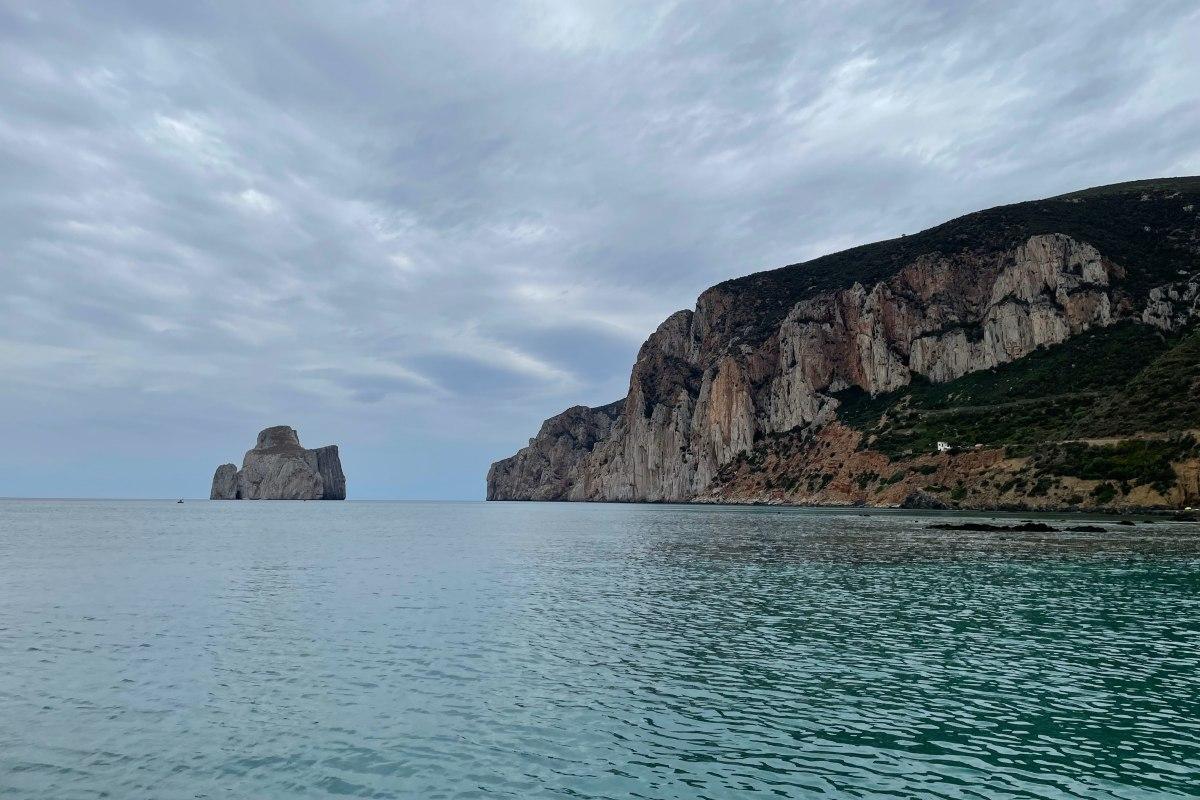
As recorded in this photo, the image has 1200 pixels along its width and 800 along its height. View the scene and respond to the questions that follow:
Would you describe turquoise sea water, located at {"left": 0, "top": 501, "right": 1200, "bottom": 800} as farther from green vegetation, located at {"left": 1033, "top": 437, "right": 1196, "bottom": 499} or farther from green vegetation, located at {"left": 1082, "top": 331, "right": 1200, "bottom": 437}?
green vegetation, located at {"left": 1082, "top": 331, "right": 1200, "bottom": 437}

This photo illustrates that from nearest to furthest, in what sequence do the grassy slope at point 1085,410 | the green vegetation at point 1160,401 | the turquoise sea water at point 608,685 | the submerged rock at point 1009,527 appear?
the turquoise sea water at point 608,685, the submerged rock at point 1009,527, the green vegetation at point 1160,401, the grassy slope at point 1085,410

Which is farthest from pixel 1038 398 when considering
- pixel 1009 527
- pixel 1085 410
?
pixel 1009 527

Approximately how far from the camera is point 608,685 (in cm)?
2452

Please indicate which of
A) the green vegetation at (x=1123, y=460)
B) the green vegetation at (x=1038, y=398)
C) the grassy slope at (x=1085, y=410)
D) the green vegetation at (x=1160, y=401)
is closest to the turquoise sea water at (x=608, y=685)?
the green vegetation at (x=1123, y=460)

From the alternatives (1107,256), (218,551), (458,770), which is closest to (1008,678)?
(458,770)

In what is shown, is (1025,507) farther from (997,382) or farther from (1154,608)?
(1154,608)

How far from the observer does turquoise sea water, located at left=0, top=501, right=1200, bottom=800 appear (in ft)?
Answer: 55.2

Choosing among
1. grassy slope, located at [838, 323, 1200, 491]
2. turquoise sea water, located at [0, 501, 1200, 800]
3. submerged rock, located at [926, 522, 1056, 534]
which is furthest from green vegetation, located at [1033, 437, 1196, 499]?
turquoise sea water, located at [0, 501, 1200, 800]

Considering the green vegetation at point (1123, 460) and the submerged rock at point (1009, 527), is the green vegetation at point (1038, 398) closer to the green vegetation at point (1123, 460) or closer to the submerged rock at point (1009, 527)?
the green vegetation at point (1123, 460)

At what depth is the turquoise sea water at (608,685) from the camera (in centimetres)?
1681

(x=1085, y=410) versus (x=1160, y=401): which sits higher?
(x=1085, y=410)

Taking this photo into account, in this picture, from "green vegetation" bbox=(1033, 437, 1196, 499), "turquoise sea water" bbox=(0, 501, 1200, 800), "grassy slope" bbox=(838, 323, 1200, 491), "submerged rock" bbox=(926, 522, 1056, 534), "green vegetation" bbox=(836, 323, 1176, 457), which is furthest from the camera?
"green vegetation" bbox=(836, 323, 1176, 457)

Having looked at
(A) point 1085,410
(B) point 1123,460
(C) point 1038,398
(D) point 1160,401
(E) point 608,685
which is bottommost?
(E) point 608,685

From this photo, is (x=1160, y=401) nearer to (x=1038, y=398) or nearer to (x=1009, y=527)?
(x=1038, y=398)
